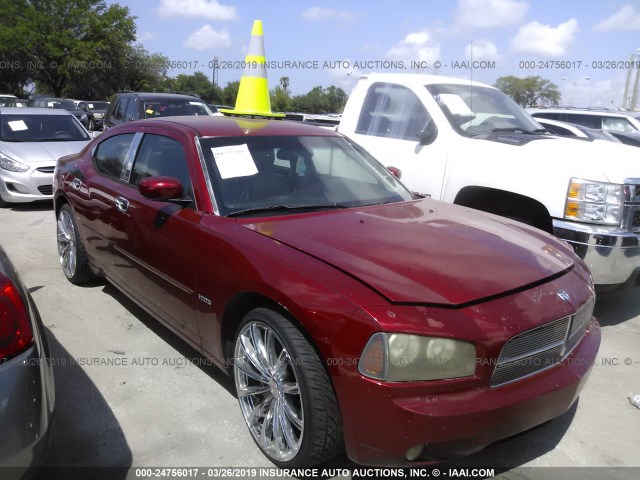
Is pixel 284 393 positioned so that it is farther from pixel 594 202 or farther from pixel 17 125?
pixel 17 125

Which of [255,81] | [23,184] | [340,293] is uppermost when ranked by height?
[255,81]

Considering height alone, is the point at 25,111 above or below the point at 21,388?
above

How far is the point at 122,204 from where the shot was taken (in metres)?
3.82

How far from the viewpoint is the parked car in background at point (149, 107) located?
34.3ft

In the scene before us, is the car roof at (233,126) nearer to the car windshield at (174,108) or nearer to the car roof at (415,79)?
the car roof at (415,79)

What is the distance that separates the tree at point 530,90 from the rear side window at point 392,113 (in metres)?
22.6

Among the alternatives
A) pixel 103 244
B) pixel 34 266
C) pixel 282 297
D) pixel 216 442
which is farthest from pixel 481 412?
pixel 34 266

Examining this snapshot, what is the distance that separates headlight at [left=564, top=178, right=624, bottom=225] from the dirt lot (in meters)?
0.97

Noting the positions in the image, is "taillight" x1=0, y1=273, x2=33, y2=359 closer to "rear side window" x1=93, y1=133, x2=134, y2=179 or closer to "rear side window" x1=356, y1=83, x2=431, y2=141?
"rear side window" x1=93, y1=133, x2=134, y2=179

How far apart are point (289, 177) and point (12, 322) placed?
1.86 m

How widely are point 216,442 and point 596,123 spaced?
13.5 metres

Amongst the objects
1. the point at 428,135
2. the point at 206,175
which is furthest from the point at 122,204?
the point at 428,135

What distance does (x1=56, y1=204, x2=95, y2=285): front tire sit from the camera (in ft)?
15.6

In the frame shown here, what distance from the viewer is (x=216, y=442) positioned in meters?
2.85
